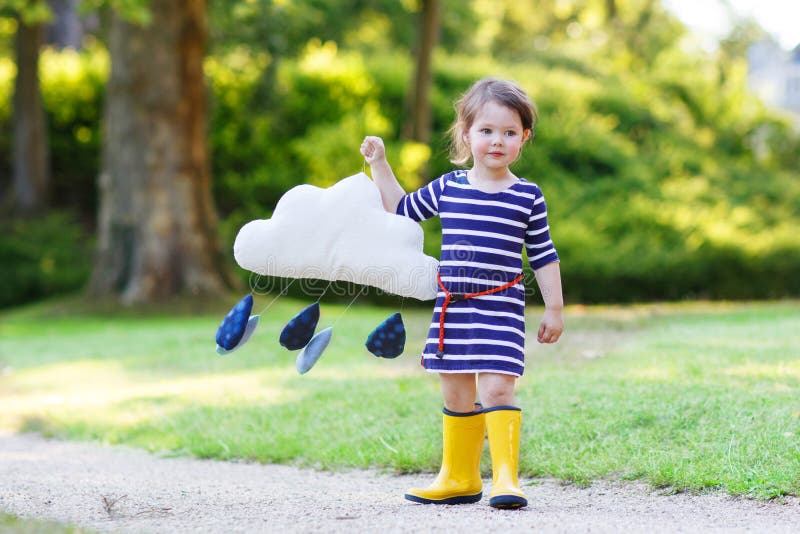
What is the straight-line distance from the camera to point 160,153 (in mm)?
12789

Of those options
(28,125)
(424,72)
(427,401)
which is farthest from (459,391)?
(28,125)

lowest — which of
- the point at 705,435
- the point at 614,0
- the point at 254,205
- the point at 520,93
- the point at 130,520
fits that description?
the point at 130,520

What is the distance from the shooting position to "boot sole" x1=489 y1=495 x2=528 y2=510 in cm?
353

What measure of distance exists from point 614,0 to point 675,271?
8891 millimetres

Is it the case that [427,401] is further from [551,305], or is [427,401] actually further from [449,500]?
[551,305]

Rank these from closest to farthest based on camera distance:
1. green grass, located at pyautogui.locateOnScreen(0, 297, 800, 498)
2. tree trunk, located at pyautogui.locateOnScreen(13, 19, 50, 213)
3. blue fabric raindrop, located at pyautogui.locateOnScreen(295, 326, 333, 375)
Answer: blue fabric raindrop, located at pyautogui.locateOnScreen(295, 326, 333, 375), green grass, located at pyautogui.locateOnScreen(0, 297, 800, 498), tree trunk, located at pyautogui.locateOnScreen(13, 19, 50, 213)

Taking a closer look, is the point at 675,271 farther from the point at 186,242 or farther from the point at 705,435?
the point at 705,435

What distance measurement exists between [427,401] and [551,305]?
228cm

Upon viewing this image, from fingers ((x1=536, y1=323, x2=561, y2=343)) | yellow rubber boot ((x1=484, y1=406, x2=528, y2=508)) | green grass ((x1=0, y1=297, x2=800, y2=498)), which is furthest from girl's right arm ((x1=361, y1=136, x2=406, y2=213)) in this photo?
green grass ((x1=0, y1=297, x2=800, y2=498))

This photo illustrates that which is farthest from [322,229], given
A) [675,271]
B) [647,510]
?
[675,271]

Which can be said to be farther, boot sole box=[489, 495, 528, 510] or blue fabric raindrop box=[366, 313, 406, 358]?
blue fabric raindrop box=[366, 313, 406, 358]

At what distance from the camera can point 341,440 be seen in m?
5.23

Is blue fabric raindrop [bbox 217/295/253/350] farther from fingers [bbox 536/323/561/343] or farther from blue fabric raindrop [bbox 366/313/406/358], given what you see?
fingers [bbox 536/323/561/343]

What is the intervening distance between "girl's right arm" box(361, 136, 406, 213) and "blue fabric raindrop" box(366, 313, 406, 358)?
48cm
